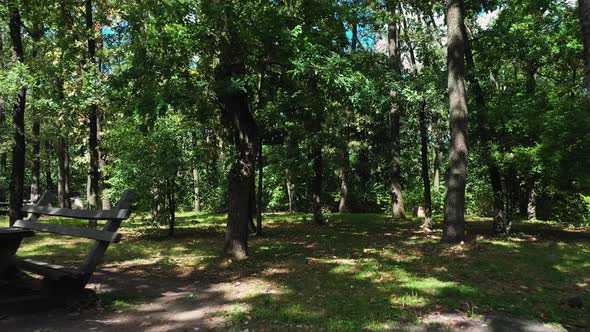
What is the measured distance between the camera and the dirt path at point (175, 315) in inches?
186

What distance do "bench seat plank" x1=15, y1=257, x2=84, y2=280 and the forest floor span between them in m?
0.48

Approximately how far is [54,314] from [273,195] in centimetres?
2758

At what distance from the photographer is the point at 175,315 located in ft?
17.5

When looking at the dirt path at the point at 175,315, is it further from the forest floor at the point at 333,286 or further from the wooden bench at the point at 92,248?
the wooden bench at the point at 92,248

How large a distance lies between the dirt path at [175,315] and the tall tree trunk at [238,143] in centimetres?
187

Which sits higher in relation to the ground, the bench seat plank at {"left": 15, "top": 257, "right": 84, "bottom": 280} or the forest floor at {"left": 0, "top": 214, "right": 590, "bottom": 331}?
the bench seat plank at {"left": 15, "top": 257, "right": 84, "bottom": 280}

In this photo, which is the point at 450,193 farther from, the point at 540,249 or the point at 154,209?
the point at 154,209

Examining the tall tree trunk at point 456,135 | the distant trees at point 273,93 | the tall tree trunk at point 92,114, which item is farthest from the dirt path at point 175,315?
the tall tree trunk at point 92,114

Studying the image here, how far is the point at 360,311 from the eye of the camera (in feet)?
17.4

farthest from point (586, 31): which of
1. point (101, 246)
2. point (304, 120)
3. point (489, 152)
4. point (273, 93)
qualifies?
point (489, 152)

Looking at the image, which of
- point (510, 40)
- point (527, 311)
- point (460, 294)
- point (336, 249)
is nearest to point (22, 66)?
point (336, 249)

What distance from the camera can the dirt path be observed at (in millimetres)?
4723

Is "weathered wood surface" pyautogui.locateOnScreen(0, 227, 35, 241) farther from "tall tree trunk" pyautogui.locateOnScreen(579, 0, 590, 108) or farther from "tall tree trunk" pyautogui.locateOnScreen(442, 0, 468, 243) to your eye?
"tall tree trunk" pyautogui.locateOnScreen(442, 0, 468, 243)

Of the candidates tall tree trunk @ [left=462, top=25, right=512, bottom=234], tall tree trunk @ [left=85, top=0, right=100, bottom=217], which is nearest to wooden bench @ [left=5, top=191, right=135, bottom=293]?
tall tree trunk @ [left=85, top=0, right=100, bottom=217]
